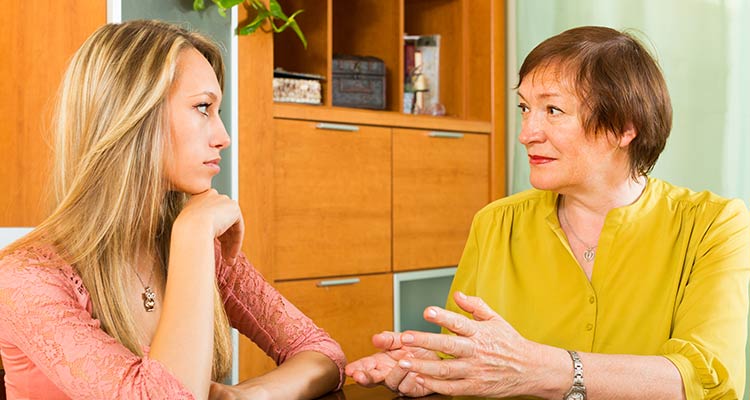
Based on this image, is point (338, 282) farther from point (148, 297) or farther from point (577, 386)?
point (577, 386)

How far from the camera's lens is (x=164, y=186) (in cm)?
138

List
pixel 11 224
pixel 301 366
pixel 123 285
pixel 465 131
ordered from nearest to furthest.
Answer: pixel 123 285 → pixel 301 366 → pixel 11 224 → pixel 465 131

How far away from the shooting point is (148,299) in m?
1.39

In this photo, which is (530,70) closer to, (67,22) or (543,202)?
(543,202)

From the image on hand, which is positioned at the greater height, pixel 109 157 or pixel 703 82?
pixel 703 82

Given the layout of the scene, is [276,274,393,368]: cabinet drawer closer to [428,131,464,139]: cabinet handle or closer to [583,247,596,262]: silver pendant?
[428,131,464,139]: cabinet handle

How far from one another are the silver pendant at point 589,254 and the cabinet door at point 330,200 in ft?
4.80

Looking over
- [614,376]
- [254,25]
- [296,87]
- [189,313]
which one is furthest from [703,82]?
[189,313]

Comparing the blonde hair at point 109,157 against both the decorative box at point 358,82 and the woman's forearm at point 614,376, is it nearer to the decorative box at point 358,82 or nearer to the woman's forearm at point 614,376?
the woman's forearm at point 614,376

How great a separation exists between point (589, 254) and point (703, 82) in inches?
66.9

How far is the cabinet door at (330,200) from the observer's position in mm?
2994

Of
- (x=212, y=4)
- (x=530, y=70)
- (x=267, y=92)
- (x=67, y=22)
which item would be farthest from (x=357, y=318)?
(x=530, y=70)

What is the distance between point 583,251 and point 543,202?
5.7 inches

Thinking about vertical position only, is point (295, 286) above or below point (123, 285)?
below
